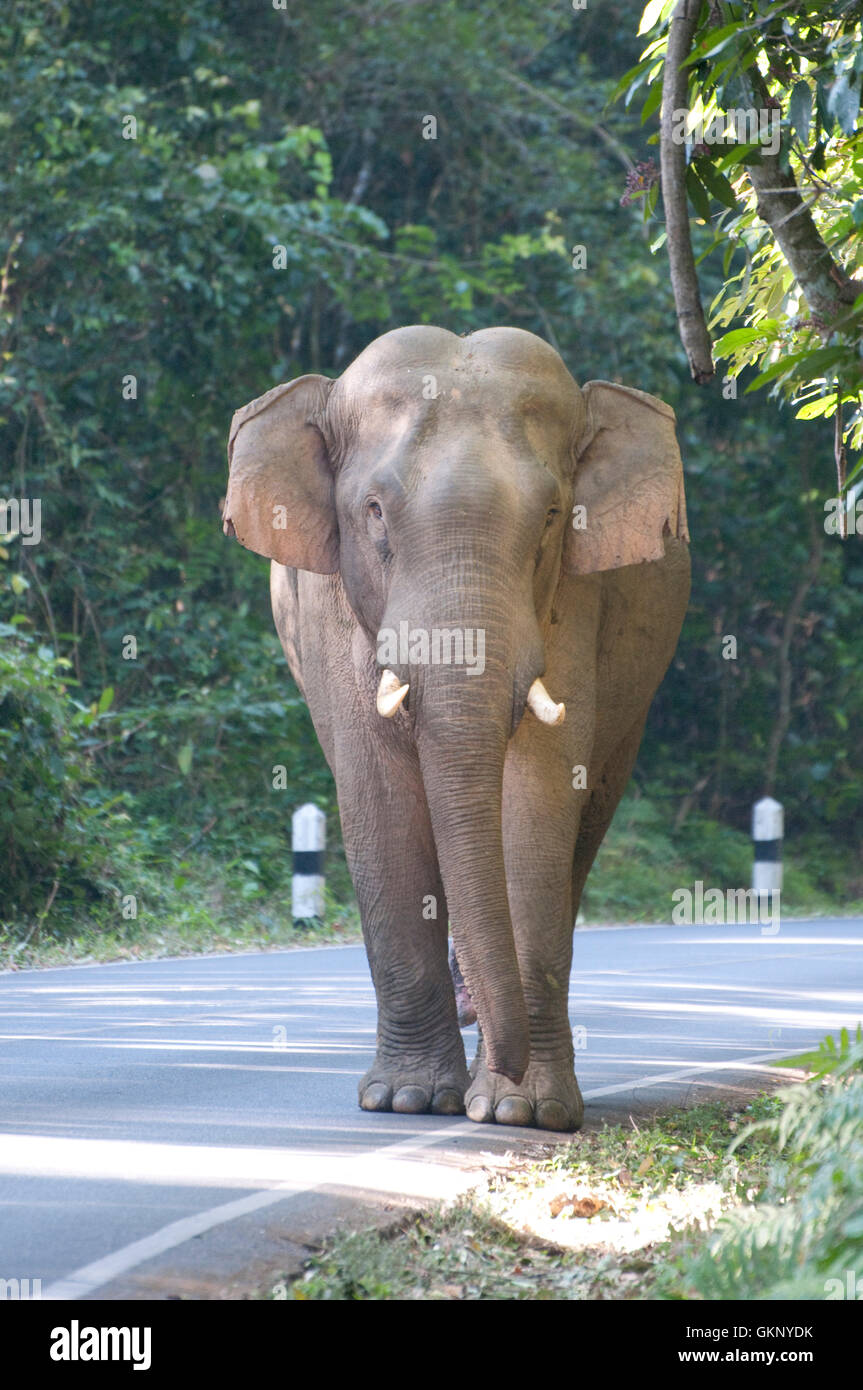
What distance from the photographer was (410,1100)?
7.21 meters

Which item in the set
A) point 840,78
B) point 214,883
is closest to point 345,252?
point 214,883

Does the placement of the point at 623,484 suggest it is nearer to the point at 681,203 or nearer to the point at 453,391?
the point at 453,391

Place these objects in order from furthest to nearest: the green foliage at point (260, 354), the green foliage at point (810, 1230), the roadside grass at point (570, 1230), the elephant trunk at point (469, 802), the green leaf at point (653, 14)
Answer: the green foliage at point (260, 354) < the green leaf at point (653, 14) < the elephant trunk at point (469, 802) < the roadside grass at point (570, 1230) < the green foliage at point (810, 1230)

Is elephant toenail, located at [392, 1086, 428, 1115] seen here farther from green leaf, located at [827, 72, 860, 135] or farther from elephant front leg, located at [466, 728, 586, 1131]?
green leaf, located at [827, 72, 860, 135]

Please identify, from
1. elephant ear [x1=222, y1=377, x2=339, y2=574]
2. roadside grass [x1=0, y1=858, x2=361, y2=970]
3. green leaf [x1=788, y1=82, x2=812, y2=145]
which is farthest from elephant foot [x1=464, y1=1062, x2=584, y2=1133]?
roadside grass [x1=0, y1=858, x2=361, y2=970]

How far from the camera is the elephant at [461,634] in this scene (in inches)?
258

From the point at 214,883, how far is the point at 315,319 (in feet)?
22.7

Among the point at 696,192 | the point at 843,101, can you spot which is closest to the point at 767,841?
the point at 696,192

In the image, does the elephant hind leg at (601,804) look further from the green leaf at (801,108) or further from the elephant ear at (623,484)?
the green leaf at (801,108)

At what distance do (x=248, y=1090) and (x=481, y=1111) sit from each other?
1042mm

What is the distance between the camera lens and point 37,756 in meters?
13.9

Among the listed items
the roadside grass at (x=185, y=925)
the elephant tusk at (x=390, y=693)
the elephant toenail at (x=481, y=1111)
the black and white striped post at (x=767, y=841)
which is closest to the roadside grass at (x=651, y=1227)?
the elephant toenail at (x=481, y=1111)
